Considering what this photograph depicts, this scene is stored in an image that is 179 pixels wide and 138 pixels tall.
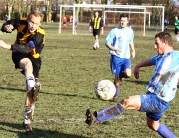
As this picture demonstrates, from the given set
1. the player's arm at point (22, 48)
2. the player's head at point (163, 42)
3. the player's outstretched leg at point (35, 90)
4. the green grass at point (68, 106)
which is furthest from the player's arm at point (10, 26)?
the player's head at point (163, 42)

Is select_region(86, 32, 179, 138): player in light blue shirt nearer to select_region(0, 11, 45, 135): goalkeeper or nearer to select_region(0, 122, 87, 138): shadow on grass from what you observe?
select_region(0, 122, 87, 138): shadow on grass

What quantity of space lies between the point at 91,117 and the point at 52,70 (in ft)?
31.6

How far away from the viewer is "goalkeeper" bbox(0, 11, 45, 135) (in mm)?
7141

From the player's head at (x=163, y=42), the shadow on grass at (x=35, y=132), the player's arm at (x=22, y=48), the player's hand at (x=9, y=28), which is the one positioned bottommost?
the shadow on grass at (x=35, y=132)

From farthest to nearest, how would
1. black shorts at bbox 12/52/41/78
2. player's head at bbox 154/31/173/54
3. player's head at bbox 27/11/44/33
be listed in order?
black shorts at bbox 12/52/41/78, player's head at bbox 27/11/44/33, player's head at bbox 154/31/173/54

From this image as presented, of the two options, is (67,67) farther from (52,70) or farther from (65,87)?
(65,87)

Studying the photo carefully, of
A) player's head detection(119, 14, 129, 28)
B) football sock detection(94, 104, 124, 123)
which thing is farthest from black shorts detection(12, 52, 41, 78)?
player's head detection(119, 14, 129, 28)

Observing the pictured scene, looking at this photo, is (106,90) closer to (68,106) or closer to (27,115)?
(27,115)

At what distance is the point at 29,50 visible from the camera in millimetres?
7164

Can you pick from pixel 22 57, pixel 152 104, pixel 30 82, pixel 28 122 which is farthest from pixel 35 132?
pixel 152 104

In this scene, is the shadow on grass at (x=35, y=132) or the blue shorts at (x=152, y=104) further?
the shadow on grass at (x=35, y=132)

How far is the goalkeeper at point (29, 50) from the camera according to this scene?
23.4ft

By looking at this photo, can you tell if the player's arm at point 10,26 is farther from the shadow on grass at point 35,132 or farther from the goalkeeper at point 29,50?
the shadow on grass at point 35,132

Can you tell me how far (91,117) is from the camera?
5.99 m
